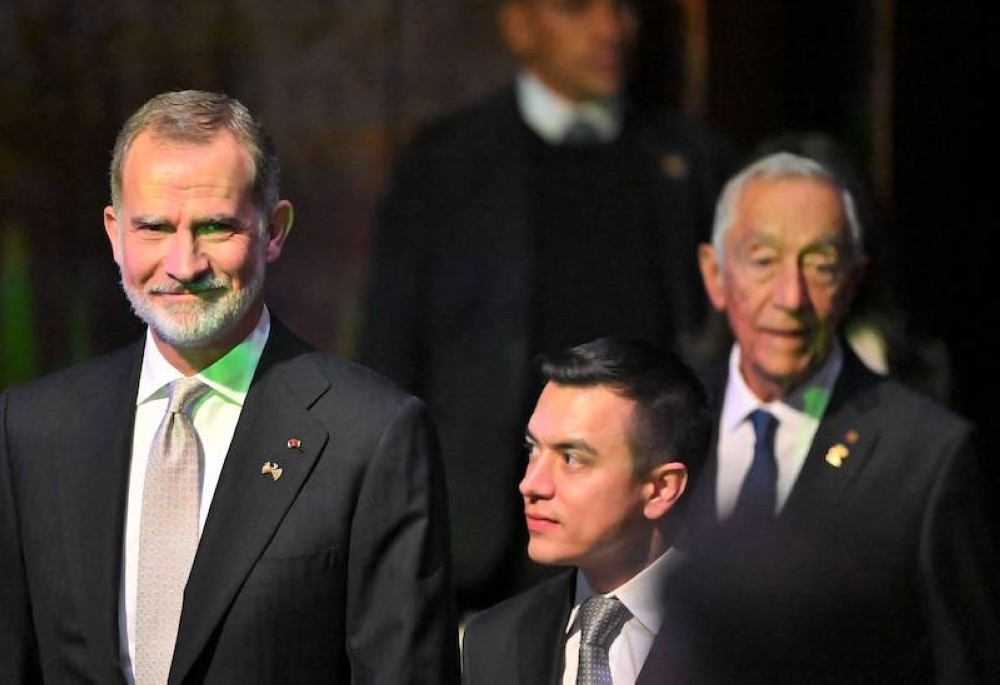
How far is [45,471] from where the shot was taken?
2752mm

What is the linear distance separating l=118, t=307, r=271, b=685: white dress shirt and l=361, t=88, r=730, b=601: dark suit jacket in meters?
1.59

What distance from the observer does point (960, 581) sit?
3582 mm

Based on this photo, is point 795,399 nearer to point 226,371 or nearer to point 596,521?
point 596,521

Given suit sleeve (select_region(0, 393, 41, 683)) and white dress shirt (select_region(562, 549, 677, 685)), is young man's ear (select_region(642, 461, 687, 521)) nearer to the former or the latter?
white dress shirt (select_region(562, 549, 677, 685))

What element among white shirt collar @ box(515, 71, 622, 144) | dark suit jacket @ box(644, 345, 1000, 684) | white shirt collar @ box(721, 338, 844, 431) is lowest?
dark suit jacket @ box(644, 345, 1000, 684)

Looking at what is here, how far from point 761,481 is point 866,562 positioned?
308mm

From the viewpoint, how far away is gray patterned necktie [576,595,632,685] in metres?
2.99

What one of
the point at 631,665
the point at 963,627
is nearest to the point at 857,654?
the point at 963,627

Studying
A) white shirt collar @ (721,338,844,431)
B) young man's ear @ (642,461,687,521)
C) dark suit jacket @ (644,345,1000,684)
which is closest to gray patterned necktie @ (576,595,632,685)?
young man's ear @ (642,461,687,521)

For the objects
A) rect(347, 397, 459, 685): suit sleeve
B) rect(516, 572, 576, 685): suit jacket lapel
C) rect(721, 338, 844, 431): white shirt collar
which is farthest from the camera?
rect(721, 338, 844, 431): white shirt collar

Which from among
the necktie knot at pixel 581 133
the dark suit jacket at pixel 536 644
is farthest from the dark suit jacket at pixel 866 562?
the necktie knot at pixel 581 133

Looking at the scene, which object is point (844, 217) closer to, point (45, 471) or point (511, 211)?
point (511, 211)

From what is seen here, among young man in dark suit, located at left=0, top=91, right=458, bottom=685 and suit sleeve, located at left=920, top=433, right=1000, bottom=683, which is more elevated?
young man in dark suit, located at left=0, top=91, right=458, bottom=685

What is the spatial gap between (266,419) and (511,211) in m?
1.78
